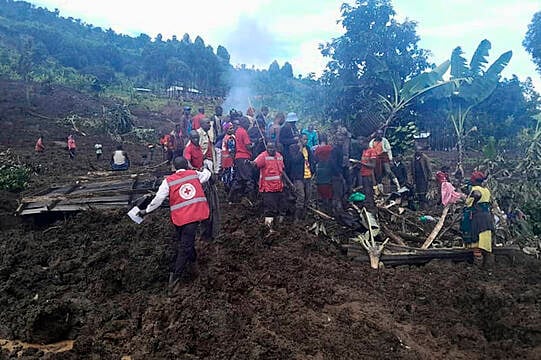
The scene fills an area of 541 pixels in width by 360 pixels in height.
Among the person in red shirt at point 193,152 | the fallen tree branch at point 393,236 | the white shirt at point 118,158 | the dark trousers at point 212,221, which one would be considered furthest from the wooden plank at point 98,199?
the white shirt at point 118,158

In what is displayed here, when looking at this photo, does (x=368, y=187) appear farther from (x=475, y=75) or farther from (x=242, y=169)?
(x=475, y=75)

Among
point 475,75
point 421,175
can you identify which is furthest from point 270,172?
point 475,75

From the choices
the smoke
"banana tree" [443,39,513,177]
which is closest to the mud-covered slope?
"banana tree" [443,39,513,177]

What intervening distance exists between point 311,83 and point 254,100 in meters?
29.3

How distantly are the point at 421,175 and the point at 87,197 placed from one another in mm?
7340

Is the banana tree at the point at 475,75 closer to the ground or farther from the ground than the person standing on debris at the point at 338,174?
farther from the ground

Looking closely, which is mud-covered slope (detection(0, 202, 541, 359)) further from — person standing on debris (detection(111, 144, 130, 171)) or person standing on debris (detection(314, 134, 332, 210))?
person standing on debris (detection(111, 144, 130, 171))

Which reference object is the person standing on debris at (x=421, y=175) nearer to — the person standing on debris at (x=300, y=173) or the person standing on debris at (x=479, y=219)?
the person standing on debris at (x=300, y=173)

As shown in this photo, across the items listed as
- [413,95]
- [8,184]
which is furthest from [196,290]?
Result: [413,95]

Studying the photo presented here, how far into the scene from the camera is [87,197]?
30.3 feet

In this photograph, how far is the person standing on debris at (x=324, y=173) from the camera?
9.05 m

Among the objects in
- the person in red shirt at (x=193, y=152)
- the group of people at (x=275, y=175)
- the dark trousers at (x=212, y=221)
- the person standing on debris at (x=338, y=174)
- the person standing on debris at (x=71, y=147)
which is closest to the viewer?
the group of people at (x=275, y=175)

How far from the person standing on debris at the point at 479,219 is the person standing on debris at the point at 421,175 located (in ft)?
11.8

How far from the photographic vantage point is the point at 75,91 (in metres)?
39.0
